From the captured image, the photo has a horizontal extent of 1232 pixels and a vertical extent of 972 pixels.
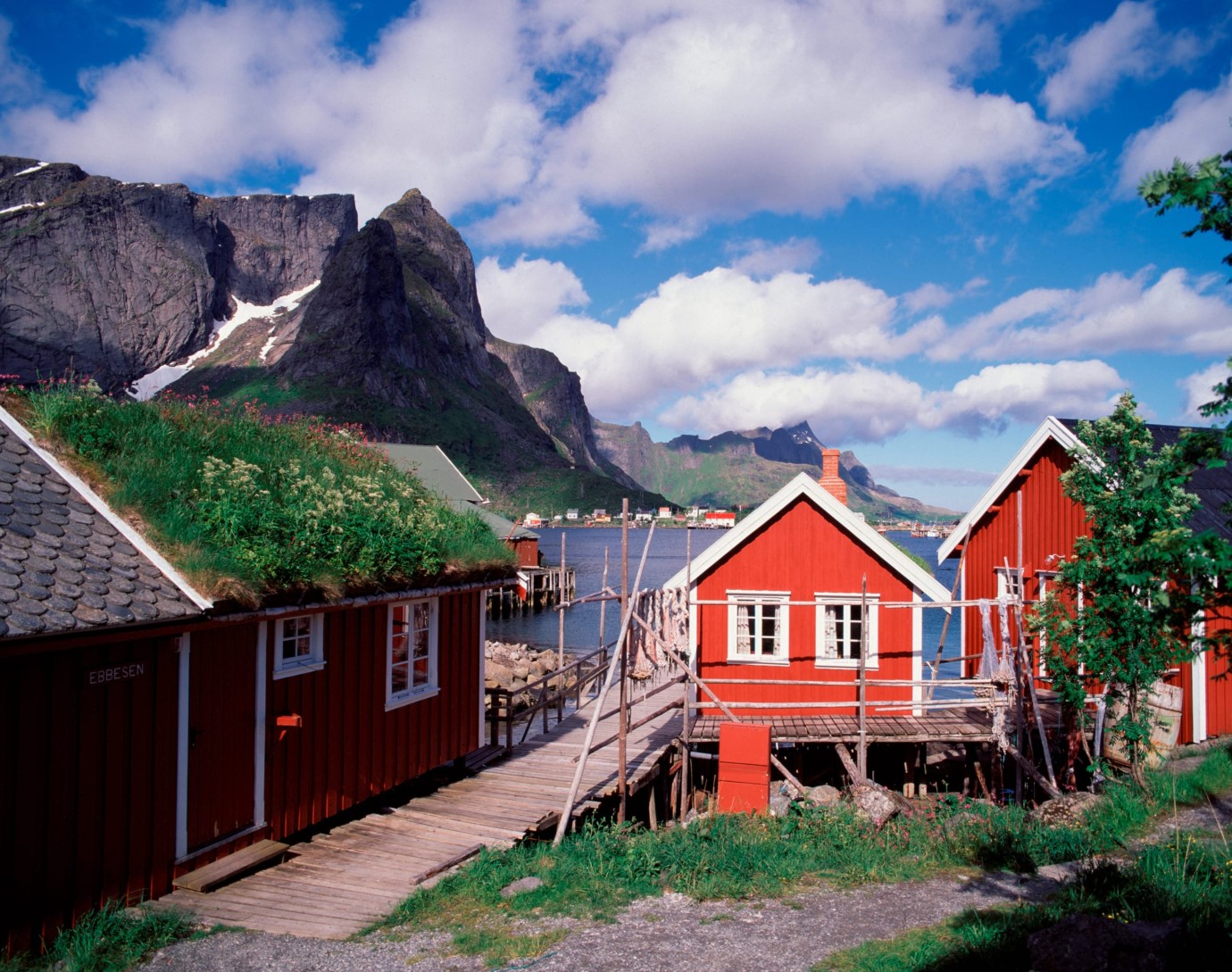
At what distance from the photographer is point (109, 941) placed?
7.50 meters

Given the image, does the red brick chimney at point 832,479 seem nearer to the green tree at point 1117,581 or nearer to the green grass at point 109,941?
the green tree at point 1117,581

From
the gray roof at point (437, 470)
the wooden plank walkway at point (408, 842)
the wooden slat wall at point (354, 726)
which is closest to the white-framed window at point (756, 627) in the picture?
the wooden plank walkway at point (408, 842)

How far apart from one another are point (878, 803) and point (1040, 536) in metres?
9.29

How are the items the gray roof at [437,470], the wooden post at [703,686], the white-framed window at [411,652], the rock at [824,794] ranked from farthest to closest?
the gray roof at [437,470], the rock at [824,794], the wooden post at [703,686], the white-framed window at [411,652]

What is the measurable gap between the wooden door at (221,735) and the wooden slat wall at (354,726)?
0.36 metres

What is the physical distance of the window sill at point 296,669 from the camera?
10.5 meters

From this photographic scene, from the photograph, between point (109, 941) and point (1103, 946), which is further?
point (109, 941)

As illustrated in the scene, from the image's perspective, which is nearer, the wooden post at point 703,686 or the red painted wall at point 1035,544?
the wooden post at point 703,686

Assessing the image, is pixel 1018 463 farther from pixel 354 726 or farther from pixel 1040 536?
pixel 354 726

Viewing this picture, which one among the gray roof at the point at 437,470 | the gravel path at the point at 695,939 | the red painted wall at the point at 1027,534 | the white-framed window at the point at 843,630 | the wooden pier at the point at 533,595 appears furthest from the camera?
the wooden pier at the point at 533,595

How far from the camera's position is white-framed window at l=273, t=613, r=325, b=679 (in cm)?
1059

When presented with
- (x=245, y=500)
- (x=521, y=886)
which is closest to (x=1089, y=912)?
(x=521, y=886)

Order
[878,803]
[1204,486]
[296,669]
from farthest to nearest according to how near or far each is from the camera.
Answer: [1204,486] < [878,803] < [296,669]

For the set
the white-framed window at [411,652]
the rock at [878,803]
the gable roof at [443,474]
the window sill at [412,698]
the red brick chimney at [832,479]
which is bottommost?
the rock at [878,803]
